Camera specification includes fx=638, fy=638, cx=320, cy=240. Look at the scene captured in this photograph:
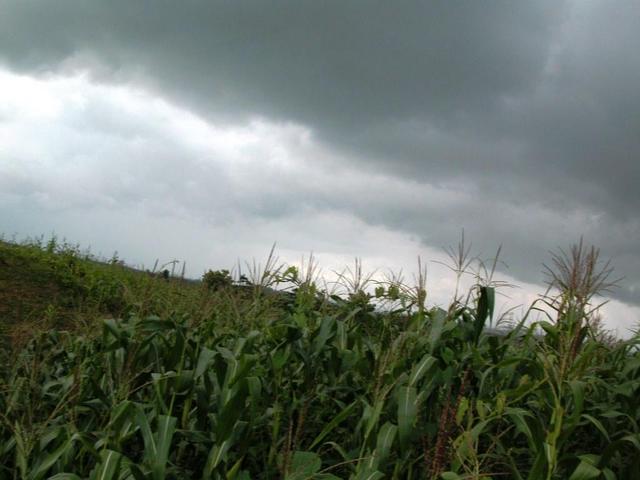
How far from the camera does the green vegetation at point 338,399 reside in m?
3.50

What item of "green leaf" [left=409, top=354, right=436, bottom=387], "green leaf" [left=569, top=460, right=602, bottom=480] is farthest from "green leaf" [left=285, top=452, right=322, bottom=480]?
"green leaf" [left=569, top=460, right=602, bottom=480]

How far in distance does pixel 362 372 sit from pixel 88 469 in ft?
6.29

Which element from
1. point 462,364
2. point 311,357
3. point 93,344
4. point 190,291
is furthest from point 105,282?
point 462,364

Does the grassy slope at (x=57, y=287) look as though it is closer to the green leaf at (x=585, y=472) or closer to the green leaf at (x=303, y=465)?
the green leaf at (x=303, y=465)

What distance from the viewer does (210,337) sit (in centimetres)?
470

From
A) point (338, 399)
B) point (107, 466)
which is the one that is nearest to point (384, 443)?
point (338, 399)

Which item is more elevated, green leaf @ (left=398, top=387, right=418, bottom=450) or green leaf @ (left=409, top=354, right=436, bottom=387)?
green leaf @ (left=409, top=354, right=436, bottom=387)

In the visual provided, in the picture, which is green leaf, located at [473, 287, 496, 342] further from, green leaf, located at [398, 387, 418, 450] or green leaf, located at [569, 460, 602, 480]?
green leaf, located at [569, 460, 602, 480]

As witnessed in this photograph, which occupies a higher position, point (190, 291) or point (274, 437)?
point (190, 291)

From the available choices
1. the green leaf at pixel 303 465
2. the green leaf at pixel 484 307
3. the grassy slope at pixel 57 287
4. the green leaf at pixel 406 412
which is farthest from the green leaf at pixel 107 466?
the grassy slope at pixel 57 287

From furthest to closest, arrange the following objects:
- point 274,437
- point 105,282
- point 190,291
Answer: point 105,282, point 190,291, point 274,437

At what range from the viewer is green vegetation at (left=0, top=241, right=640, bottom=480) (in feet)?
11.5

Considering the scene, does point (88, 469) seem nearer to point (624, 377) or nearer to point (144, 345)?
point (144, 345)

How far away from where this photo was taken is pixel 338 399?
434 centimetres
